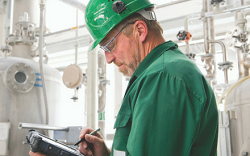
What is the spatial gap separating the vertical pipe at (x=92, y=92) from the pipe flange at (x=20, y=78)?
18.0 inches

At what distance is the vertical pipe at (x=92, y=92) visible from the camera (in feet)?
7.20

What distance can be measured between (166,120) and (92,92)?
1766mm

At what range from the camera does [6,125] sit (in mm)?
1810

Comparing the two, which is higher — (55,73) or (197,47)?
(197,47)

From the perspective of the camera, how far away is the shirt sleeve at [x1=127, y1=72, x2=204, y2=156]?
0.50 metres

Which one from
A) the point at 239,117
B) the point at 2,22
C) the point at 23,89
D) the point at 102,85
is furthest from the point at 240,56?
the point at 2,22

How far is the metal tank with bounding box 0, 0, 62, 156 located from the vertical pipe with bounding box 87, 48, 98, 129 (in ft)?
0.78

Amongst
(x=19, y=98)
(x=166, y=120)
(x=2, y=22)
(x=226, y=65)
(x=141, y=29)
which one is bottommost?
(x=166, y=120)

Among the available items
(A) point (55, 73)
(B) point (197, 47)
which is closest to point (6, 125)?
(A) point (55, 73)

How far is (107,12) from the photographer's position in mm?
741

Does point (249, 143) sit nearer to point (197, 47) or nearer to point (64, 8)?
point (197, 47)

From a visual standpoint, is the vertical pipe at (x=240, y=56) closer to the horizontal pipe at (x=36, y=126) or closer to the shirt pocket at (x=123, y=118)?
the horizontal pipe at (x=36, y=126)

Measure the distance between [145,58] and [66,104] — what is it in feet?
14.1

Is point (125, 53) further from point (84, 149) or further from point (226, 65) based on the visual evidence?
point (226, 65)
